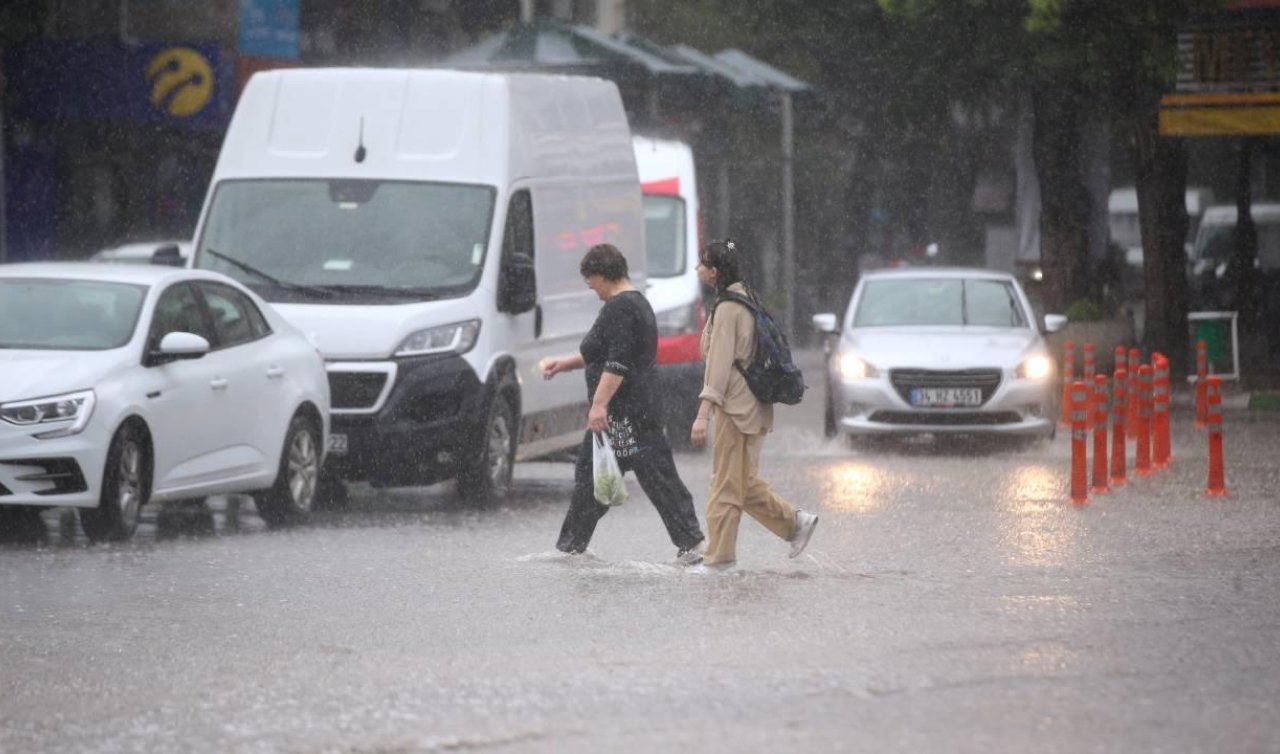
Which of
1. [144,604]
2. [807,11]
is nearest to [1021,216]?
[807,11]

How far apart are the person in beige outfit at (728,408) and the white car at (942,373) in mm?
9082

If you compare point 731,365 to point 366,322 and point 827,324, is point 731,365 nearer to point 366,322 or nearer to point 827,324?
point 366,322

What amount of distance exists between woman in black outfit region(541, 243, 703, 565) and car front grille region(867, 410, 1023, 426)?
8730mm

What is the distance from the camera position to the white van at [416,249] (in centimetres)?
1619

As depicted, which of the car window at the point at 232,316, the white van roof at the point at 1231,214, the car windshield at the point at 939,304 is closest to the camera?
the car window at the point at 232,316

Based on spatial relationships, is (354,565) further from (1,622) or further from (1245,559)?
(1245,559)

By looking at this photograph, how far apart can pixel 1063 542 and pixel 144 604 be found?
16.4 feet

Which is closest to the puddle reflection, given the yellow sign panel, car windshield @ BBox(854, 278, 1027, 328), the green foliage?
car windshield @ BBox(854, 278, 1027, 328)

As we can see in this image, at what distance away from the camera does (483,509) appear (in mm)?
16578

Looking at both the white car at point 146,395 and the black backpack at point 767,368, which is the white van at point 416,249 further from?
the black backpack at point 767,368

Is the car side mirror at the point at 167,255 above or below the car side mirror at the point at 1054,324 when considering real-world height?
above

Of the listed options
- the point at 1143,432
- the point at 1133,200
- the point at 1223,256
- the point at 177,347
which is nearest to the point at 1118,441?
the point at 1143,432

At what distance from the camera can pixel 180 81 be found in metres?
31.5

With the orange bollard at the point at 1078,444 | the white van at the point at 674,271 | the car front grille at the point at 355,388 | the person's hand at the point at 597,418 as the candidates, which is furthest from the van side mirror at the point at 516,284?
the person's hand at the point at 597,418
